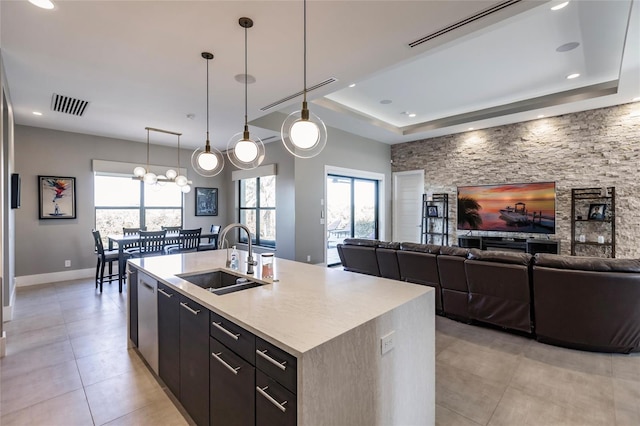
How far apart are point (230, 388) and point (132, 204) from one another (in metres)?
6.26

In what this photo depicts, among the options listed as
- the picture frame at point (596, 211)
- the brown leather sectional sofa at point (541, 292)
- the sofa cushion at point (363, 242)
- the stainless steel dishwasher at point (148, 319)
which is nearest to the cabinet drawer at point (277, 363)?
→ the stainless steel dishwasher at point (148, 319)

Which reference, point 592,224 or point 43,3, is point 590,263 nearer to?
point 592,224

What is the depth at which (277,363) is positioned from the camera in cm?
112

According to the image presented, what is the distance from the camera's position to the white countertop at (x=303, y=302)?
119cm

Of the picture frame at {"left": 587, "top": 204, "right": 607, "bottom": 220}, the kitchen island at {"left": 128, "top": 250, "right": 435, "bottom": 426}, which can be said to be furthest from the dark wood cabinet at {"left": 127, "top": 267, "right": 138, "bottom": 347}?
the picture frame at {"left": 587, "top": 204, "right": 607, "bottom": 220}

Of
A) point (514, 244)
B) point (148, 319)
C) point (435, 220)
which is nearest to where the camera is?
point (148, 319)

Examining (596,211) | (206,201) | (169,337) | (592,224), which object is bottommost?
(169,337)

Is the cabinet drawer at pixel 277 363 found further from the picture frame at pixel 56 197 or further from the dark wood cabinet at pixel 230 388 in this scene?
the picture frame at pixel 56 197

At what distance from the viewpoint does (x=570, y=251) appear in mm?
5406

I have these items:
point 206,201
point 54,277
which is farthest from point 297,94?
point 54,277

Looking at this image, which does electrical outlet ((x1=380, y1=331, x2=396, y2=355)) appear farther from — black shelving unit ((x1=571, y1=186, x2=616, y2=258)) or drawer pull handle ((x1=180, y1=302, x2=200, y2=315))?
black shelving unit ((x1=571, y1=186, x2=616, y2=258))

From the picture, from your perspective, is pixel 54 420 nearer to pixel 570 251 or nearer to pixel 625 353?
pixel 625 353

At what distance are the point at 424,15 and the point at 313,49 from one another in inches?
38.7

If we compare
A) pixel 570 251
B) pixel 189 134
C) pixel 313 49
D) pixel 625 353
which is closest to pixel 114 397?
pixel 313 49
